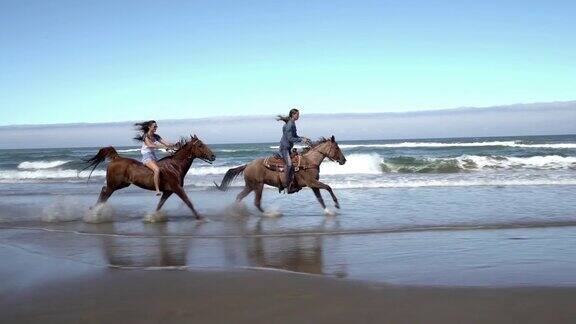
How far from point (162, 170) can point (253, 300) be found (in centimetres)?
706

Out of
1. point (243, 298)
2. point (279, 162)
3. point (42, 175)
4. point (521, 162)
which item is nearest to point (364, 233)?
point (279, 162)

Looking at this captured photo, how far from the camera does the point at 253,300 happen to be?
16.6 ft

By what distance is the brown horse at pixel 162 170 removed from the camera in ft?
38.0

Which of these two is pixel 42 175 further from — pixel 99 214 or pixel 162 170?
pixel 162 170

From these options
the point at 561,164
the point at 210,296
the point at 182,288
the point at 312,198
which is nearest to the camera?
the point at 210,296

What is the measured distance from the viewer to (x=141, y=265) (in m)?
6.88

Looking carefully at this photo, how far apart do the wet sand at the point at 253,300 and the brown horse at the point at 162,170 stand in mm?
5335

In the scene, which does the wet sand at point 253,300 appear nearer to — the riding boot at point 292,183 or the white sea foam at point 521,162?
the riding boot at point 292,183

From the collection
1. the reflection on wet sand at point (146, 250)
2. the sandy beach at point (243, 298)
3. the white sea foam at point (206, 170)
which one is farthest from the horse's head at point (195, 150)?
the white sea foam at point (206, 170)

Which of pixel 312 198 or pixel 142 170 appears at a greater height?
pixel 142 170

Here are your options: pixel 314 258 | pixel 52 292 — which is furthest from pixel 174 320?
pixel 314 258

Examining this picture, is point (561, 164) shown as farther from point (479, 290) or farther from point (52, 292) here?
point (52, 292)

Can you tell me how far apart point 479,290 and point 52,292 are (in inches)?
173

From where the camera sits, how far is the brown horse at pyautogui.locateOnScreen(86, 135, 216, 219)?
38.0ft
